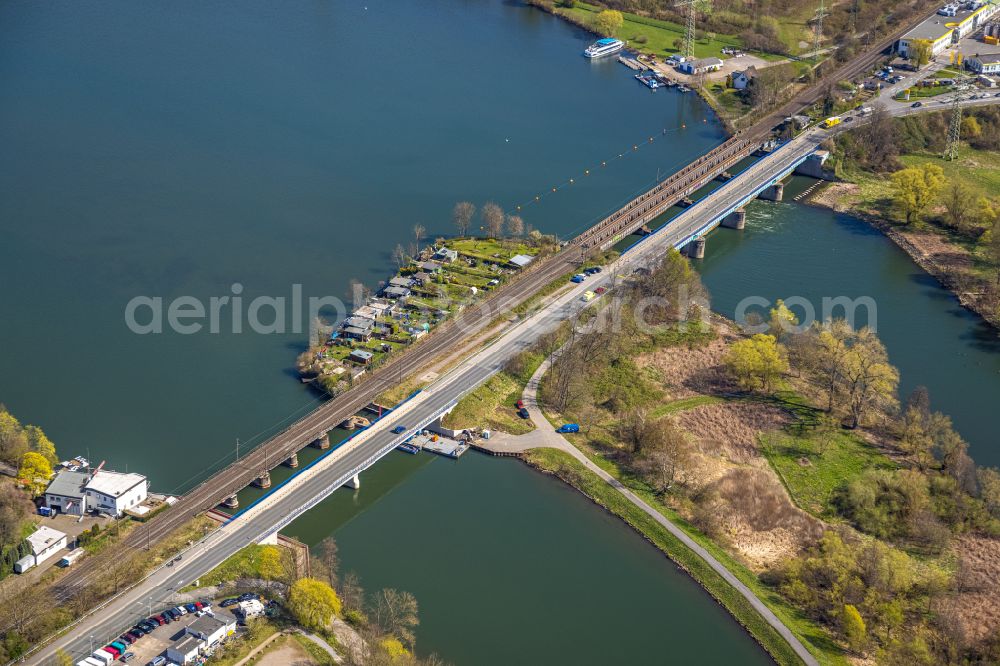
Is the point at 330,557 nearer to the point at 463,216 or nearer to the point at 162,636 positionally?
the point at 162,636

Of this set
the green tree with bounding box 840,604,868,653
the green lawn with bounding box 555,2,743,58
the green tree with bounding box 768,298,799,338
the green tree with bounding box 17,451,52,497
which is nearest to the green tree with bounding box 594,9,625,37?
the green lawn with bounding box 555,2,743,58

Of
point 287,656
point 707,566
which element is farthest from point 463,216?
point 287,656

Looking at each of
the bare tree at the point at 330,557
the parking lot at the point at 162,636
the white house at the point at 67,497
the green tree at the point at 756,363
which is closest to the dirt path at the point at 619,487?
the green tree at the point at 756,363

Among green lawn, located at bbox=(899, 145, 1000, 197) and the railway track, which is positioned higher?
green lawn, located at bbox=(899, 145, 1000, 197)

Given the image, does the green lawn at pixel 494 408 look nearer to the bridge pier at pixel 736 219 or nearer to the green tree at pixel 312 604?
the green tree at pixel 312 604

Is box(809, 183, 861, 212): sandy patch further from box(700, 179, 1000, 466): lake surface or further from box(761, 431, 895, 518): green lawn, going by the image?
box(761, 431, 895, 518): green lawn

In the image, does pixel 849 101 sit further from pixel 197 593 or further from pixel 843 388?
pixel 197 593

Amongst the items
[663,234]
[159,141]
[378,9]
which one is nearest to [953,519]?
[663,234]
